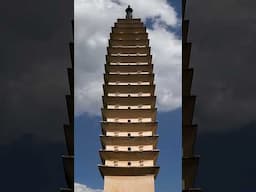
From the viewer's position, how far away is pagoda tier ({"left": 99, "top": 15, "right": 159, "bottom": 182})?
1283 inches

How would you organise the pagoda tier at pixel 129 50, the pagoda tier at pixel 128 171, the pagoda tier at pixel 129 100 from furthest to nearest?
the pagoda tier at pixel 129 50 < the pagoda tier at pixel 129 100 < the pagoda tier at pixel 128 171

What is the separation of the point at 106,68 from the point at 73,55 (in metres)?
14.5

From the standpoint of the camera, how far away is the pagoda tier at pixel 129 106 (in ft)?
107

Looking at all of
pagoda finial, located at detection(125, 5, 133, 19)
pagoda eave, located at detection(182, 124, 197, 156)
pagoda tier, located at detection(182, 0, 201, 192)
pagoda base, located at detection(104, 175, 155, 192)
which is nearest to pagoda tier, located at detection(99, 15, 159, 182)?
pagoda base, located at detection(104, 175, 155, 192)

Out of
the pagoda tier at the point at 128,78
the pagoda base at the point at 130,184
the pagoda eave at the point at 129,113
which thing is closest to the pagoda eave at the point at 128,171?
the pagoda base at the point at 130,184

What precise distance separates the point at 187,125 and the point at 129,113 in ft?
34.9

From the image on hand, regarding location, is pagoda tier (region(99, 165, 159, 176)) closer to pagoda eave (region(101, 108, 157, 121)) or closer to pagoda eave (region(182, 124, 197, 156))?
pagoda eave (region(182, 124, 197, 156))

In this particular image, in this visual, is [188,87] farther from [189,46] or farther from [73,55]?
[73,55]

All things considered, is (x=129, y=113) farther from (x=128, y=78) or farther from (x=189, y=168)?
(x=189, y=168)

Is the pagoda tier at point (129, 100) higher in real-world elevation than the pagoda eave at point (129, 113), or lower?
higher

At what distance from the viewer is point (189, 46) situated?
26.3 meters

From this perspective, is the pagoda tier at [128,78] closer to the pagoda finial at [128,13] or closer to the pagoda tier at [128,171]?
the pagoda finial at [128,13]

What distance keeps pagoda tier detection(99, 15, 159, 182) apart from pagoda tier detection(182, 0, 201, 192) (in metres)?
5.37

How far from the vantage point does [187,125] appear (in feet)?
85.8
